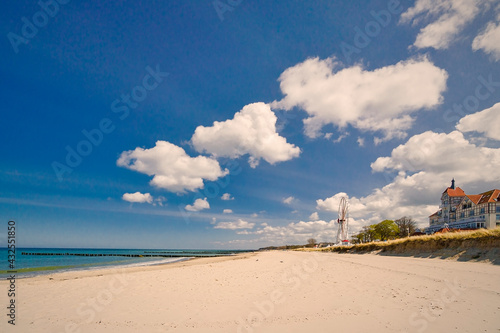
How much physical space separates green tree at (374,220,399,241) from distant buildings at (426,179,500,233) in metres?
8.93

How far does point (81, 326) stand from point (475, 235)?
24.1 m

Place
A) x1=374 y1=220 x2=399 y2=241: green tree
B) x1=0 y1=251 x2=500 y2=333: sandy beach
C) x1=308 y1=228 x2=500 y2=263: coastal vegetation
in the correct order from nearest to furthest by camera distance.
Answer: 1. x1=0 y1=251 x2=500 y2=333: sandy beach
2. x1=308 y1=228 x2=500 y2=263: coastal vegetation
3. x1=374 y1=220 x2=399 y2=241: green tree

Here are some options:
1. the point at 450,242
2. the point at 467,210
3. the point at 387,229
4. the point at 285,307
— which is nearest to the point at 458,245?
the point at 450,242

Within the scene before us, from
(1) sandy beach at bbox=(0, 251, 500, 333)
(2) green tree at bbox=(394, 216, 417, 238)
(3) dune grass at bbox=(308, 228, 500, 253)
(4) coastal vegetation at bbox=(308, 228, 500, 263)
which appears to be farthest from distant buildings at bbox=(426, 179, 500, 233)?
(1) sandy beach at bbox=(0, 251, 500, 333)

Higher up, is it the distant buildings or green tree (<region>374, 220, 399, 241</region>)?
the distant buildings

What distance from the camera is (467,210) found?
2343 inches

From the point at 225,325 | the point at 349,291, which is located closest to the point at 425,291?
the point at 349,291

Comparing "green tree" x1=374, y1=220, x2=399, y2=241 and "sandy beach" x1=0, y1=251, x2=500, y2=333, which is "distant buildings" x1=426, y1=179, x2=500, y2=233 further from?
"sandy beach" x1=0, y1=251, x2=500, y2=333

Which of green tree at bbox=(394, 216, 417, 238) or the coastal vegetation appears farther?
green tree at bbox=(394, 216, 417, 238)

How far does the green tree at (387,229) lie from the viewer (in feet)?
242

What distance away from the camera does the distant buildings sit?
5153cm

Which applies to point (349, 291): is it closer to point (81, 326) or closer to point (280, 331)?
point (280, 331)

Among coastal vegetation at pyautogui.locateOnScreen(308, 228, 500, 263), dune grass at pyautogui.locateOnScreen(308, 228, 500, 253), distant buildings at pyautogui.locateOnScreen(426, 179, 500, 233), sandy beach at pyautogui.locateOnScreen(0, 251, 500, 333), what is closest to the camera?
sandy beach at pyautogui.locateOnScreen(0, 251, 500, 333)

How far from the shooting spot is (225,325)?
6254 millimetres
